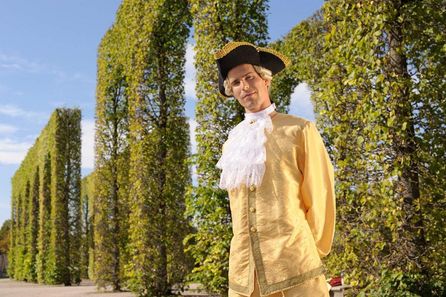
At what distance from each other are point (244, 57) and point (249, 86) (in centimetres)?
16

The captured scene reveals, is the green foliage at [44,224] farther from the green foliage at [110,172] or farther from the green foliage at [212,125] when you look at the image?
the green foliage at [212,125]

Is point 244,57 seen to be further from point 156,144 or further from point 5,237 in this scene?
point 5,237

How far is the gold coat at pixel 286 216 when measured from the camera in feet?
9.43

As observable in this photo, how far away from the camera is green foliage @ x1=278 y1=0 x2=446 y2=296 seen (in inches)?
251

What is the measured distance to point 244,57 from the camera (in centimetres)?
312

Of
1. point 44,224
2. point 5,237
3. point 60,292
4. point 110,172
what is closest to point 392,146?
point 110,172

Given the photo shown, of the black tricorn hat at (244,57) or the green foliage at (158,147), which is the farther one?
the green foliage at (158,147)

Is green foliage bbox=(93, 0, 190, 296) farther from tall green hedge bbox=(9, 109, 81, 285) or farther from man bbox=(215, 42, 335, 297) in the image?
tall green hedge bbox=(9, 109, 81, 285)

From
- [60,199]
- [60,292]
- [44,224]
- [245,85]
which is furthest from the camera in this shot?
[44,224]

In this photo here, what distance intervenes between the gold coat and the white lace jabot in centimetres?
4

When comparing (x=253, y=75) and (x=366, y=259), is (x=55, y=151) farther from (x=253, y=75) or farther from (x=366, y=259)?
(x=253, y=75)

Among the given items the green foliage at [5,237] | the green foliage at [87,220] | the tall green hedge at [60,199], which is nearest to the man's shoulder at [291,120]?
the tall green hedge at [60,199]

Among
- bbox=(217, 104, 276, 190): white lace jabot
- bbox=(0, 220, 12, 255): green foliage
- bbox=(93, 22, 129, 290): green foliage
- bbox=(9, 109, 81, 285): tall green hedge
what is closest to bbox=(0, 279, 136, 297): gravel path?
bbox=(93, 22, 129, 290): green foliage

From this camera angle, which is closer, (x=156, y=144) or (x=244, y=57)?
(x=244, y=57)
